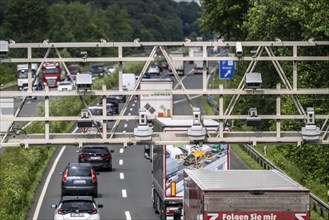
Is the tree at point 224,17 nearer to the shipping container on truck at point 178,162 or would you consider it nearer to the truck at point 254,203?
the shipping container on truck at point 178,162

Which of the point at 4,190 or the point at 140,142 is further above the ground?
the point at 140,142

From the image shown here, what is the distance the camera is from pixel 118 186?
50.0 m

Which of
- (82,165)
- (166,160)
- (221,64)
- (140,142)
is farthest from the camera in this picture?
(221,64)

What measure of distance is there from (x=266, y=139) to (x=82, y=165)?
18.8 meters

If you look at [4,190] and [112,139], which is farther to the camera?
[4,190]

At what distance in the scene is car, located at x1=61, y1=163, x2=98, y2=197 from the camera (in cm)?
4483

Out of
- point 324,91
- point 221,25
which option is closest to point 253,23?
point 221,25

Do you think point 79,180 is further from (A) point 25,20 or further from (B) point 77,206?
(A) point 25,20

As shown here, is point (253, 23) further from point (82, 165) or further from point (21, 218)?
point (21, 218)

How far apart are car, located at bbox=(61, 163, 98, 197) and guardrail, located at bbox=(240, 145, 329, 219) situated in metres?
8.13

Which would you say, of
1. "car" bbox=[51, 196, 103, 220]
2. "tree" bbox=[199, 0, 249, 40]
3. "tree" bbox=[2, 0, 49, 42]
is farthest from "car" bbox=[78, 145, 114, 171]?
"tree" bbox=[2, 0, 49, 42]

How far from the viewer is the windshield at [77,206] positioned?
35469mm

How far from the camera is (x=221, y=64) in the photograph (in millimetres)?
61625

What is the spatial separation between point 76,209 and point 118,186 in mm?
14646
